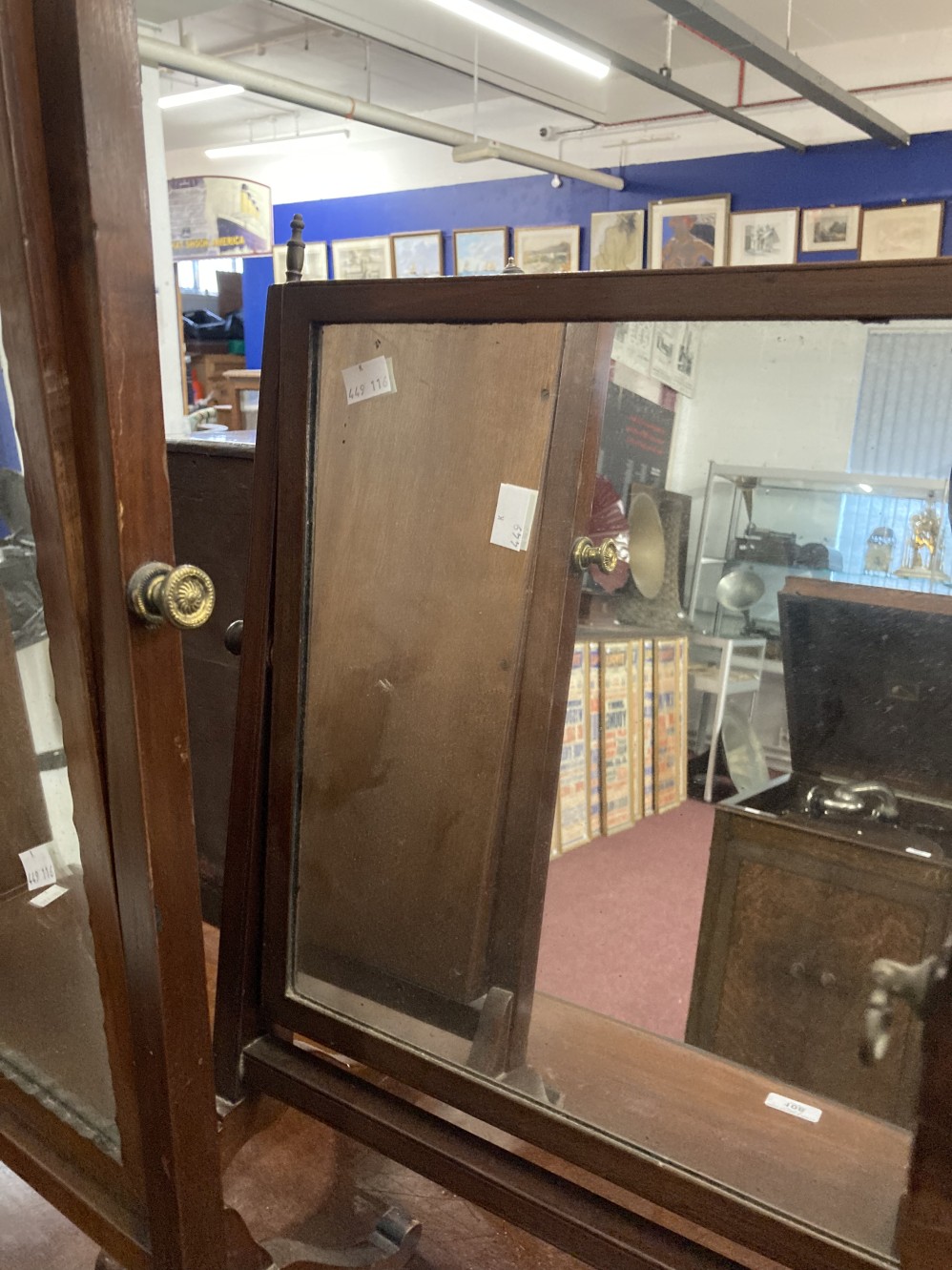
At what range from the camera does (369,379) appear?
82cm

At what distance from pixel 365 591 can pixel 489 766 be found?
0.58 ft

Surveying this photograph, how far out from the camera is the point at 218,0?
146 inches

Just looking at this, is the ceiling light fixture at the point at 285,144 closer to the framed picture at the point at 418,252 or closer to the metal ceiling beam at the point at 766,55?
the framed picture at the point at 418,252

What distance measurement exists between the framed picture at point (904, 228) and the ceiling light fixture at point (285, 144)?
3.42 metres

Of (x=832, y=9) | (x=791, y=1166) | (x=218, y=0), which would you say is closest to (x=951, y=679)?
(x=791, y=1166)

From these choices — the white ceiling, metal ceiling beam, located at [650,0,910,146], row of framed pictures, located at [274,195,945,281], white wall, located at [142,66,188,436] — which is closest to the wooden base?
metal ceiling beam, located at [650,0,910,146]

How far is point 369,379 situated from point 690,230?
14.9 feet

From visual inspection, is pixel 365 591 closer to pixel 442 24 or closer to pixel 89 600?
pixel 89 600

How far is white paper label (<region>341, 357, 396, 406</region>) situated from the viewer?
2.67 feet

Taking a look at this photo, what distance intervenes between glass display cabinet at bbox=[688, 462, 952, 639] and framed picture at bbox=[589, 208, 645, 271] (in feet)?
15.3

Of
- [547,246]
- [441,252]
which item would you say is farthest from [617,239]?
[441,252]

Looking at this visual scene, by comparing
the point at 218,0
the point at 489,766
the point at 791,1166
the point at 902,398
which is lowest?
the point at 791,1166

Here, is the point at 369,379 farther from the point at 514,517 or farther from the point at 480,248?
the point at 480,248

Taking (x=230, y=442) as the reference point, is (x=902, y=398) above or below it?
above
